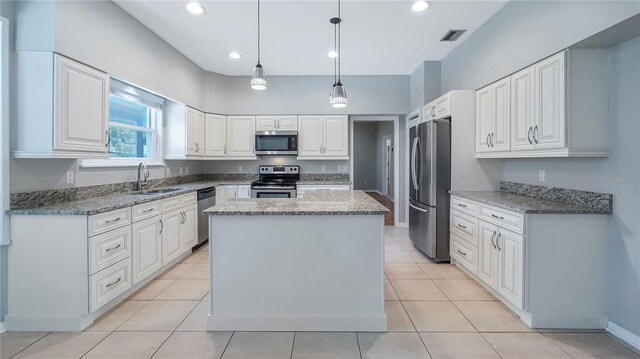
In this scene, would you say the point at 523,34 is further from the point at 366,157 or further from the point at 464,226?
the point at 366,157

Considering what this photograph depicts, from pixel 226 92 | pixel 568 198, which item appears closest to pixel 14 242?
pixel 226 92

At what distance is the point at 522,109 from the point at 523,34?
751 millimetres

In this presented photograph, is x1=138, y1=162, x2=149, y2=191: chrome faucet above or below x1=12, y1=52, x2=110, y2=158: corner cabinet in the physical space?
below

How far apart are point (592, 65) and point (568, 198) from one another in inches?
41.8

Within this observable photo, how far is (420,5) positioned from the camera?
3.09 metres

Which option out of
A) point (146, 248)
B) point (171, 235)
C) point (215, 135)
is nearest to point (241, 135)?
point (215, 135)

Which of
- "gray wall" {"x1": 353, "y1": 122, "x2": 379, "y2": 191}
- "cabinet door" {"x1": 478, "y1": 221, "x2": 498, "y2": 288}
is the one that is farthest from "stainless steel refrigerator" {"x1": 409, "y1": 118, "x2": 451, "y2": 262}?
"gray wall" {"x1": 353, "y1": 122, "x2": 379, "y2": 191}

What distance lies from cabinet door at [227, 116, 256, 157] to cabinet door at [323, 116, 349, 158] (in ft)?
4.21

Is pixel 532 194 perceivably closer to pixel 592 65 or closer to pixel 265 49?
pixel 592 65

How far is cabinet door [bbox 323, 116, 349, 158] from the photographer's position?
5.40 m

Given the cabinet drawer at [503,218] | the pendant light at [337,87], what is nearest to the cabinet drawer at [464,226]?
the cabinet drawer at [503,218]

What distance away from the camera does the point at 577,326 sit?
2.36 metres

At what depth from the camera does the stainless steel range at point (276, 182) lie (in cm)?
499

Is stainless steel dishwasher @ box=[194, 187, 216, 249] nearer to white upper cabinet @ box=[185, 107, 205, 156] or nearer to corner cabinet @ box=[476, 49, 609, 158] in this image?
white upper cabinet @ box=[185, 107, 205, 156]
